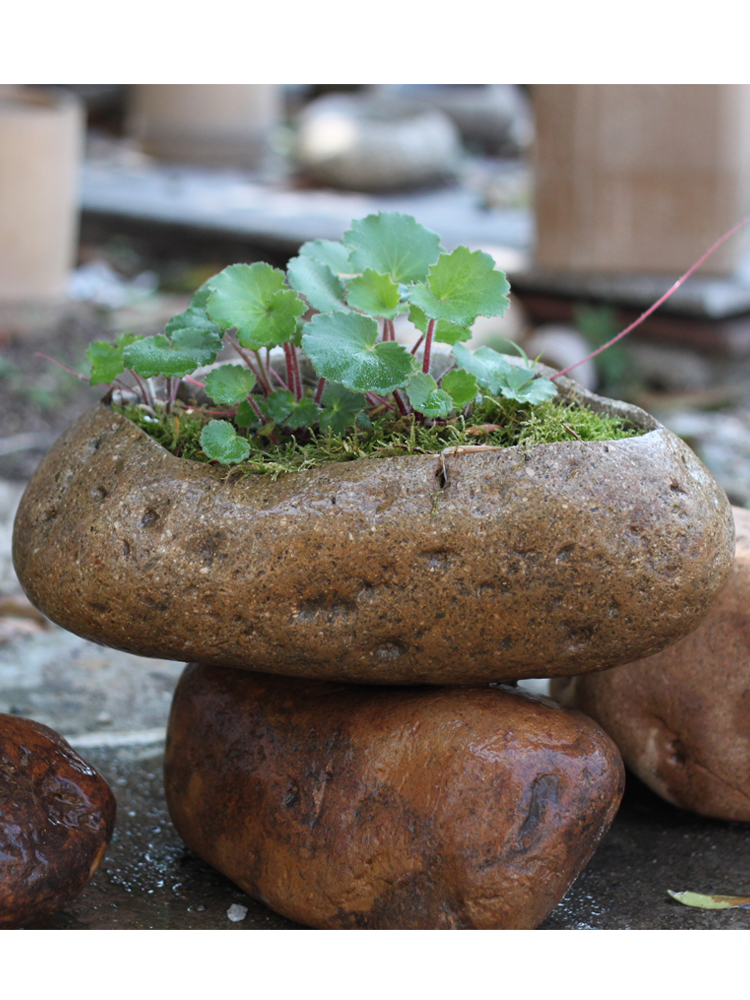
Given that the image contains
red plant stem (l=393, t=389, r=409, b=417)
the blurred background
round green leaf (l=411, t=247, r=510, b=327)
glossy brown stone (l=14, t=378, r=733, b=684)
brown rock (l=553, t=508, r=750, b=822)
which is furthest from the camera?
the blurred background

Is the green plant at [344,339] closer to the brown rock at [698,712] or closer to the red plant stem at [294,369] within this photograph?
the red plant stem at [294,369]

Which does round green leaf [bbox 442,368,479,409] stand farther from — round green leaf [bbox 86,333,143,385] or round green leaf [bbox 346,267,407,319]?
round green leaf [bbox 86,333,143,385]

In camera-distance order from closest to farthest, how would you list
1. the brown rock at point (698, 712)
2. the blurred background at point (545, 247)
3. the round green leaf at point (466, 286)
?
the round green leaf at point (466, 286)
the brown rock at point (698, 712)
the blurred background at point (545, 247)

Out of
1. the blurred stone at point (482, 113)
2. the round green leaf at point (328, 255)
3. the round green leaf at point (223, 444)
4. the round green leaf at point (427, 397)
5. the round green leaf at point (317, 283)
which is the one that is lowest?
the round green leaf at point (223, 444)

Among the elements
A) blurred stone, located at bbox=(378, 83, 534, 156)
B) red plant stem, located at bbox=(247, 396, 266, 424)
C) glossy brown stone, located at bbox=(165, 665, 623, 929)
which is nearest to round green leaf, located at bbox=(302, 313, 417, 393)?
red plant stem, located at bbox=(247, 396, 266, 424)

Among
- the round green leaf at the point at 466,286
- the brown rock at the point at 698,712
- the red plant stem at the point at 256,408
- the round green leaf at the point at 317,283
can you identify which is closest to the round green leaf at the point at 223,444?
the red plant stem at the point at 256,408

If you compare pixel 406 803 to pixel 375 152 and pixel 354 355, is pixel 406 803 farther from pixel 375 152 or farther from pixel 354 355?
pixel 375 152
